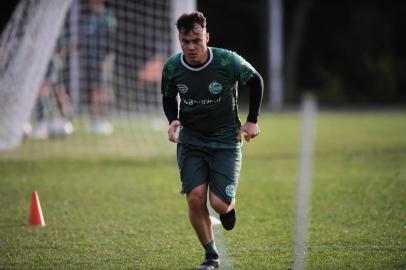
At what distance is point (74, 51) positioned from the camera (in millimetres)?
13219

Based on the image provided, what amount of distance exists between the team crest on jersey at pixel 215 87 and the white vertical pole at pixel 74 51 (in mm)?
7561

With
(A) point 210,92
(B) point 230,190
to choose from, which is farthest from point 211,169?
(A) point 210,92

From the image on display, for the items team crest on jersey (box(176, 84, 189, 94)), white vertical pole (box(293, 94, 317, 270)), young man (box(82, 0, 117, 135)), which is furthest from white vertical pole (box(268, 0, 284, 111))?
team crest on jersey (box(176, 84, 189, 94))

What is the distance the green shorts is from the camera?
17.0ft

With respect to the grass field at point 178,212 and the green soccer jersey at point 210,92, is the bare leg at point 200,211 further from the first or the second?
the green soccer jersey at point 210,92

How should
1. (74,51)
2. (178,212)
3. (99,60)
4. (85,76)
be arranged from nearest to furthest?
(178,212)
(74,51)
(99,60)
(85,76)

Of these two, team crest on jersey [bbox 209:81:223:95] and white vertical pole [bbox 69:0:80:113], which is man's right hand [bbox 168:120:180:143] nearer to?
team crest on jersey [bbox 209:81:223:95]

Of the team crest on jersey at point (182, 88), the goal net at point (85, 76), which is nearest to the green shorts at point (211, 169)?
the team crest on jersey at point (182, 88)

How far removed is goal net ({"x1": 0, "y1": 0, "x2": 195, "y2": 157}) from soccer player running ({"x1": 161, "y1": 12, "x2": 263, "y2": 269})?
5.98 metres

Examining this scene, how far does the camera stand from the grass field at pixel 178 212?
5359 millimetres

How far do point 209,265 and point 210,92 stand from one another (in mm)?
1142

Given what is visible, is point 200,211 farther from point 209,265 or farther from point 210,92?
point 210,92

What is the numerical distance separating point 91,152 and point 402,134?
236 inches

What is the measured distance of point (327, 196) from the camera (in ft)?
26.1
